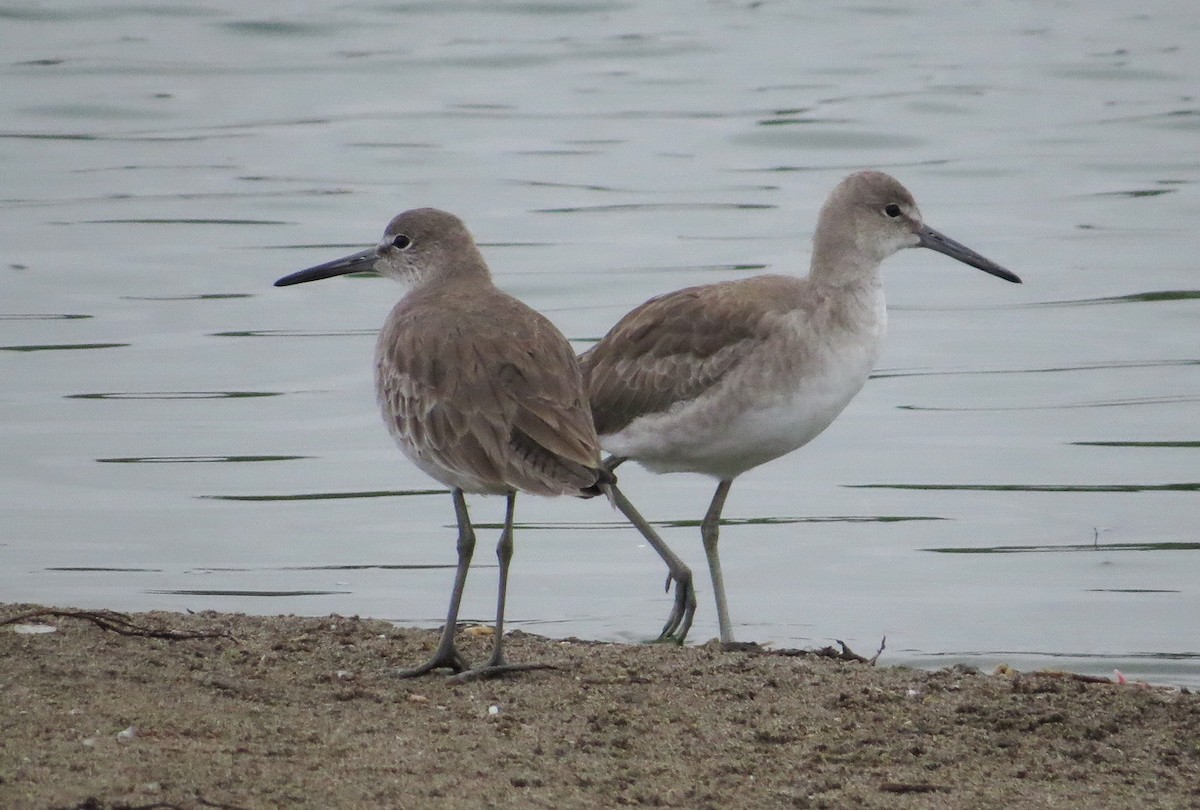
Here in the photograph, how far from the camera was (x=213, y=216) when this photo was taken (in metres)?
18.0

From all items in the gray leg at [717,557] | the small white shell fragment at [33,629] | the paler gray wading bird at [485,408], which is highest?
the paler gray wading bird at [485,408]

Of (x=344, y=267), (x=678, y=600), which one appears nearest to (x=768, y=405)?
(x=678, y=600)

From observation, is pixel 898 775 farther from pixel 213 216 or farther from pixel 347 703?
pixel 213 216

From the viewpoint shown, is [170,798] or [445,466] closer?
[170,798]

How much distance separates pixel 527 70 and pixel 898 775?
63.6ft

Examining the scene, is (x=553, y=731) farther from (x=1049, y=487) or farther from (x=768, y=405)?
(x=1049, y=487)

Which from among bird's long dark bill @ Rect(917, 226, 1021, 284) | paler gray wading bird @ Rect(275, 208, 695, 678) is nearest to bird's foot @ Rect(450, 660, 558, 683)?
paler gray wading bird @ Rect(275, 208, 695, 678)

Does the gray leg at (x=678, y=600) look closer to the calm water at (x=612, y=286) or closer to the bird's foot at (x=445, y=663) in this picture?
the calm water at (x=612, y=286)

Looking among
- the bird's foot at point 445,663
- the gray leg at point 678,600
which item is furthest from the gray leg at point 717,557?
the bird's foot at point 445,663

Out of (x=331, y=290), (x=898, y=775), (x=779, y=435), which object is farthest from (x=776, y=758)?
(x=331, y=290)

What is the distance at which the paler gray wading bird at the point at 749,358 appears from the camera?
8.69 metres

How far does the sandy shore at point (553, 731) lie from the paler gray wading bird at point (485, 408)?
1.54 feet

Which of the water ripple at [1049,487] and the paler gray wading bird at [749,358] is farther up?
the paler gray wading bird at [749,358]

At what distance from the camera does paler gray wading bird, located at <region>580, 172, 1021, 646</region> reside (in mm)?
8688
